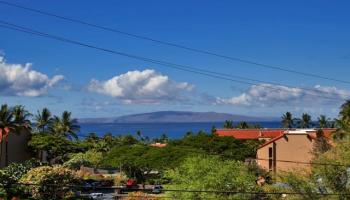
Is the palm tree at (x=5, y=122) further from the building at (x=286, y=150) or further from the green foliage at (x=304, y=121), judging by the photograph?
the green foliage at (x=304, y=121)

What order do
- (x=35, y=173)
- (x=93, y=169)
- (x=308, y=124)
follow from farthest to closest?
(x=308, y=124) < (x=93, y=169) < (x=35, y=173)

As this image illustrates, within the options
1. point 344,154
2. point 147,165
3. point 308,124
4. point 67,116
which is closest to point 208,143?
point 147,165

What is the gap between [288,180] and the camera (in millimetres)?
28938

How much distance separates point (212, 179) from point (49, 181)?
16.5 meters

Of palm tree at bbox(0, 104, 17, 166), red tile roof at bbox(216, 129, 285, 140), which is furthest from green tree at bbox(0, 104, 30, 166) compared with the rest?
red tile roof at bbox(216, 129, 285, 140)

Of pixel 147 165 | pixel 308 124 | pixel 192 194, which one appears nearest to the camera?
pixel 192 194

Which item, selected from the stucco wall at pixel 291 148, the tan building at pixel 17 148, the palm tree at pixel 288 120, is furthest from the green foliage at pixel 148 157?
the palm tree at pixel 288 120

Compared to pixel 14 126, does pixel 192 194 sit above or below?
below

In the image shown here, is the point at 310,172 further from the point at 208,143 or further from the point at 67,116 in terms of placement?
the point at 67,116

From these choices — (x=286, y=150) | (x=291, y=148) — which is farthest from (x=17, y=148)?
(x=291, y=148)

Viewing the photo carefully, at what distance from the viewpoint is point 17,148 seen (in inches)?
3174

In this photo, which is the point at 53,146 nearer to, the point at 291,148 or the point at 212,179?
the point at 291,148

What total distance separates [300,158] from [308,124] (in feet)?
287

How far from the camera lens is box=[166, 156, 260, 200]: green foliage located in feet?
120
